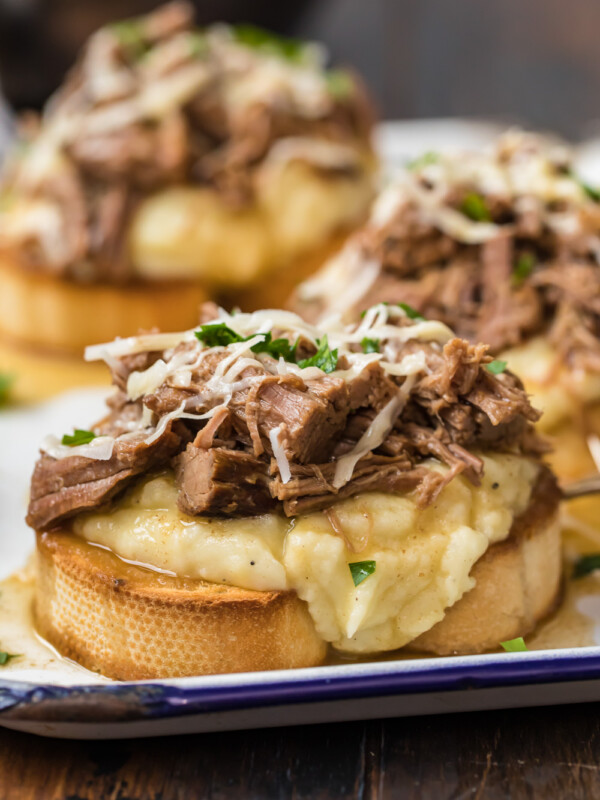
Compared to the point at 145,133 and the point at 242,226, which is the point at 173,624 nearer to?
the point at 242,226

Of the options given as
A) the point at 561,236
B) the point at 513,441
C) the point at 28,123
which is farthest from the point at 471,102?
the point at 513,441

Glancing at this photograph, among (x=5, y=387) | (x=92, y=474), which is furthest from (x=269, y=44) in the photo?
(x=92, y=474)

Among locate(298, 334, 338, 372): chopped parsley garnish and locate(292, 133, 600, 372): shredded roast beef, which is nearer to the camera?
locate(298, 334, 338, 372): chopped parsley garnish

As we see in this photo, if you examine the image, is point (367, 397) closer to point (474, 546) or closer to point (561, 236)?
point (474, 546)

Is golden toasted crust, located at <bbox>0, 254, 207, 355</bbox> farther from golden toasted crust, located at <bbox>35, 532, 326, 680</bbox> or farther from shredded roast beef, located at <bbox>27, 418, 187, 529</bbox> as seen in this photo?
golden toasted crust, located at <bbox>35, 532, 326, 680</bbox>

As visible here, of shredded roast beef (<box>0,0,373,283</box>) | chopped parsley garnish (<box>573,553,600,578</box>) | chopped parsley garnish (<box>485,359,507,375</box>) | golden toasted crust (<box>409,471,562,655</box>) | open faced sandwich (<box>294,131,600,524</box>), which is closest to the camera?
golden toasted crust (<box>409,471,562,655</box>)

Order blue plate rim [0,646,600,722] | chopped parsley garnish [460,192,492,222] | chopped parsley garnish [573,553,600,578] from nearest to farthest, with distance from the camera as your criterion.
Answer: blue plate rim [0,646,600,722] → chopped parsley garnish [573,553,600,578] → chopped parsley garnish [460,192,492,222]

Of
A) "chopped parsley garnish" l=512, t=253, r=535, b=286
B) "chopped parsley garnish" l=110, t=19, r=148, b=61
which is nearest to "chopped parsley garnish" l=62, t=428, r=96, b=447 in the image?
"chopped parsley garnish" l=512, t=253, r=535, b=286
